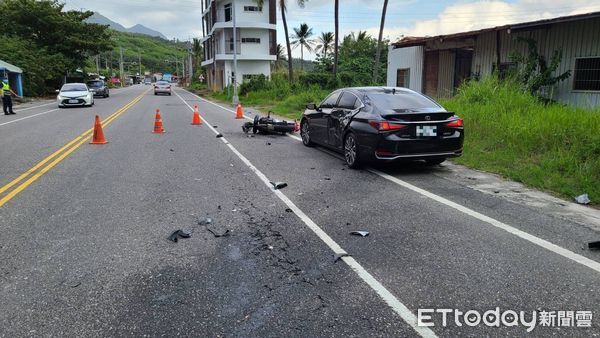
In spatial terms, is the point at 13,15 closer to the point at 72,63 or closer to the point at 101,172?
the point at 72,63

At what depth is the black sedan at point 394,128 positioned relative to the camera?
7.98 metres

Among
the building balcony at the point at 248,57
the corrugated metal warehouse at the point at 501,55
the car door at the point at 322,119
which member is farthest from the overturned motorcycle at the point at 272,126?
the building balcony at the point at 248,57

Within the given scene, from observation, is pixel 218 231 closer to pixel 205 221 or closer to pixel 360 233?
pixel 205 221

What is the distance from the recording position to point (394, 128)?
26.1 feet

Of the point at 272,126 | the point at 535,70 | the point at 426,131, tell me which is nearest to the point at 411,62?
the point at 535,70

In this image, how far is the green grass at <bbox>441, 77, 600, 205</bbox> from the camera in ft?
24.4

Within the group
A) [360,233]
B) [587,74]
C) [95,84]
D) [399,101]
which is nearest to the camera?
[360,233]

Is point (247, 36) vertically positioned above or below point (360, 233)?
above

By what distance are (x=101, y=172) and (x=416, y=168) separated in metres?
5.87

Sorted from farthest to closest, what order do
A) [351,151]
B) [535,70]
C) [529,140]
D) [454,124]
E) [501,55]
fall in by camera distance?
[501,55], [535,70], [529,140], [351,151], [454,124]

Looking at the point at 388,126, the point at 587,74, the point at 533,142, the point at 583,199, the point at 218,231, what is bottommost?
the point at 218,231

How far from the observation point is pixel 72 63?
138 ft

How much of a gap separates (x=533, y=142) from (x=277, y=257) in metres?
6.87

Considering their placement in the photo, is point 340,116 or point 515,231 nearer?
point 515,231
